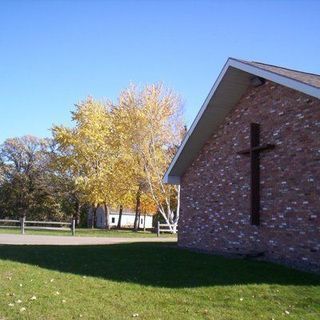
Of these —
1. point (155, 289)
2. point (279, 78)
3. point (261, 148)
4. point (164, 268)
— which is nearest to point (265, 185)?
point (261, 148)

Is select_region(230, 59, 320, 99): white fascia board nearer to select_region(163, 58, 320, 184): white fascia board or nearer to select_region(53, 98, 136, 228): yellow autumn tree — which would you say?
select_region(163, 58, 320, 184): white fascia board

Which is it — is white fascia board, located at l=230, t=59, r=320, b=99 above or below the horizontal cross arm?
above

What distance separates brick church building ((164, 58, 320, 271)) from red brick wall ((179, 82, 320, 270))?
26 mm

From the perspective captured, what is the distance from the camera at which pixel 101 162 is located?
41125 mm

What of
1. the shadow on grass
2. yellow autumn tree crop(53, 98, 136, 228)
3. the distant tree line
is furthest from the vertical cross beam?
yellow autumn tree crop(53, 98, 136, 228)

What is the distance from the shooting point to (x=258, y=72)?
13.7 m

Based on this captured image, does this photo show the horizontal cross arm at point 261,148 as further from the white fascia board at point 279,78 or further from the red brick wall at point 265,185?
the white fascia board at point 279,78

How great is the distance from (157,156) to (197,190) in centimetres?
1622

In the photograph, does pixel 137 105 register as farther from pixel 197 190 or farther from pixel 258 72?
pixel 258 72

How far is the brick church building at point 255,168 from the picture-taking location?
12.2 m

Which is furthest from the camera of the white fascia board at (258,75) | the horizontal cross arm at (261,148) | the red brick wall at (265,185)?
the horizontal cross arm at (261,148)

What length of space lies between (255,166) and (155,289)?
603cm

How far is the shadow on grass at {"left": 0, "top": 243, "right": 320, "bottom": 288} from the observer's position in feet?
33.7

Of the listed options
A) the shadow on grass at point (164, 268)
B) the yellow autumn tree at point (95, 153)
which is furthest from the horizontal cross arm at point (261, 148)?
the yellow autumn tree at point (95, 153)
